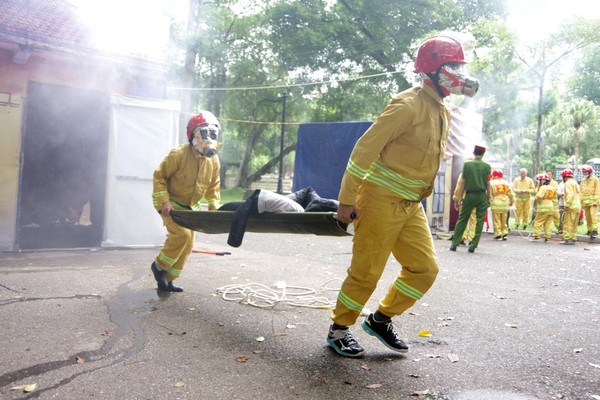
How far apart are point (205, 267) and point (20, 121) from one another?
3.52 meters

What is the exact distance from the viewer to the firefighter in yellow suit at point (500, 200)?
12523 millimetres

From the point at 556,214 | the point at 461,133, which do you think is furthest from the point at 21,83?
the point at 556,214

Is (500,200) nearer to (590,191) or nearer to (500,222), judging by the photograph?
(500,222)

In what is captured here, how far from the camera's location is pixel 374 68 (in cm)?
2548

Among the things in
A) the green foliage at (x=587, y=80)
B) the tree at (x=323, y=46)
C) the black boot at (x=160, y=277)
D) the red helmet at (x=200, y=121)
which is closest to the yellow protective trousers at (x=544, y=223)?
the red helmet at (x=200, y=121)

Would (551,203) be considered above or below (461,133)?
below

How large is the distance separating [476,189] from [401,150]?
21.9 feet

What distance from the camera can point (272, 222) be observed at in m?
3.84

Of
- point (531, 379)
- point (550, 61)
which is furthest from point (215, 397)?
point (550, 61)

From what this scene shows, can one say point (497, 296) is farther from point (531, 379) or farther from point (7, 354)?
point (7, 354)

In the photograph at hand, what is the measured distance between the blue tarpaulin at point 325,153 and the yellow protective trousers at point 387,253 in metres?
9.42

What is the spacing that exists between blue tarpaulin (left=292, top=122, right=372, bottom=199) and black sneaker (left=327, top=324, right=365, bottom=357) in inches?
375

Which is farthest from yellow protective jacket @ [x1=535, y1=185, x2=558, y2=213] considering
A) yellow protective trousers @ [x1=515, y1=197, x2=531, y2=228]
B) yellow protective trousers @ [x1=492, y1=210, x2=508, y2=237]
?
Answer: yellow protective trousers @ [x1=515, y1=197, x2=531, y2=228]

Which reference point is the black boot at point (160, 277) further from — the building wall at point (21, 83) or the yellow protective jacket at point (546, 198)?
the yellow protective jacket at point (546, 198)
